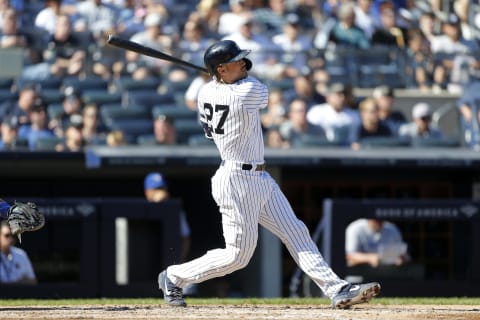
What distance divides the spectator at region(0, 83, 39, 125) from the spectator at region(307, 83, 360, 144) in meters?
2.81

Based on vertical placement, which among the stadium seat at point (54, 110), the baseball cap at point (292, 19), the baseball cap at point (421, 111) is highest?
the baseball cap at point (292, 19)

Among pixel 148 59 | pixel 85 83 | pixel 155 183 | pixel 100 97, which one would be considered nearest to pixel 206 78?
pixel 148 59

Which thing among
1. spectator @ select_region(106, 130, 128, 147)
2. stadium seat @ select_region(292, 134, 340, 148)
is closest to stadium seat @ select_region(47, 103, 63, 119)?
spectator @ select_region(106, 130, 128, 147)

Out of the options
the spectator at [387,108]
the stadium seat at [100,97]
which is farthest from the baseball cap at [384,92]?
the stadium seat at [100,97]

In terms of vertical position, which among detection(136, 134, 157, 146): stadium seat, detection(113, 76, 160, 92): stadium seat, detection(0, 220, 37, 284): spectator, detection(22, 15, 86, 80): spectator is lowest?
detection(0, 220, 37, 284): spectator

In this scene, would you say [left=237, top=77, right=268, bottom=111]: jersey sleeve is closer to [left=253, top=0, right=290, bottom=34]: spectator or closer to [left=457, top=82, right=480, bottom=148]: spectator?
[left=457, top=82, right=480, bottom=148]: spectator

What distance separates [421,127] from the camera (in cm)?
1258

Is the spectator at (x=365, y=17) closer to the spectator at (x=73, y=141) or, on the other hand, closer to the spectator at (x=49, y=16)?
the spectator at (x=49, y=16)

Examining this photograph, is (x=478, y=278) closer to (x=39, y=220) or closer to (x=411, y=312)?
(x=411, y=312)

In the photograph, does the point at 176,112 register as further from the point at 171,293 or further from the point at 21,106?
the point at 171,293

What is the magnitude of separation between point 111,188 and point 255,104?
19.2 ft

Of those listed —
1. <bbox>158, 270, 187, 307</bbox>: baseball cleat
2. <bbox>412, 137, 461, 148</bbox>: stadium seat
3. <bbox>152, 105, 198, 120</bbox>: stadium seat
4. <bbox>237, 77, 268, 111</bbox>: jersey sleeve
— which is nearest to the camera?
<bbox>237, 77, 268, 111</bbox>: jersey sleeve

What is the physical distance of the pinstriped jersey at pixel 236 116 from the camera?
6.74m

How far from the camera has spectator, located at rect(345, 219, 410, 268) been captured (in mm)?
10719
